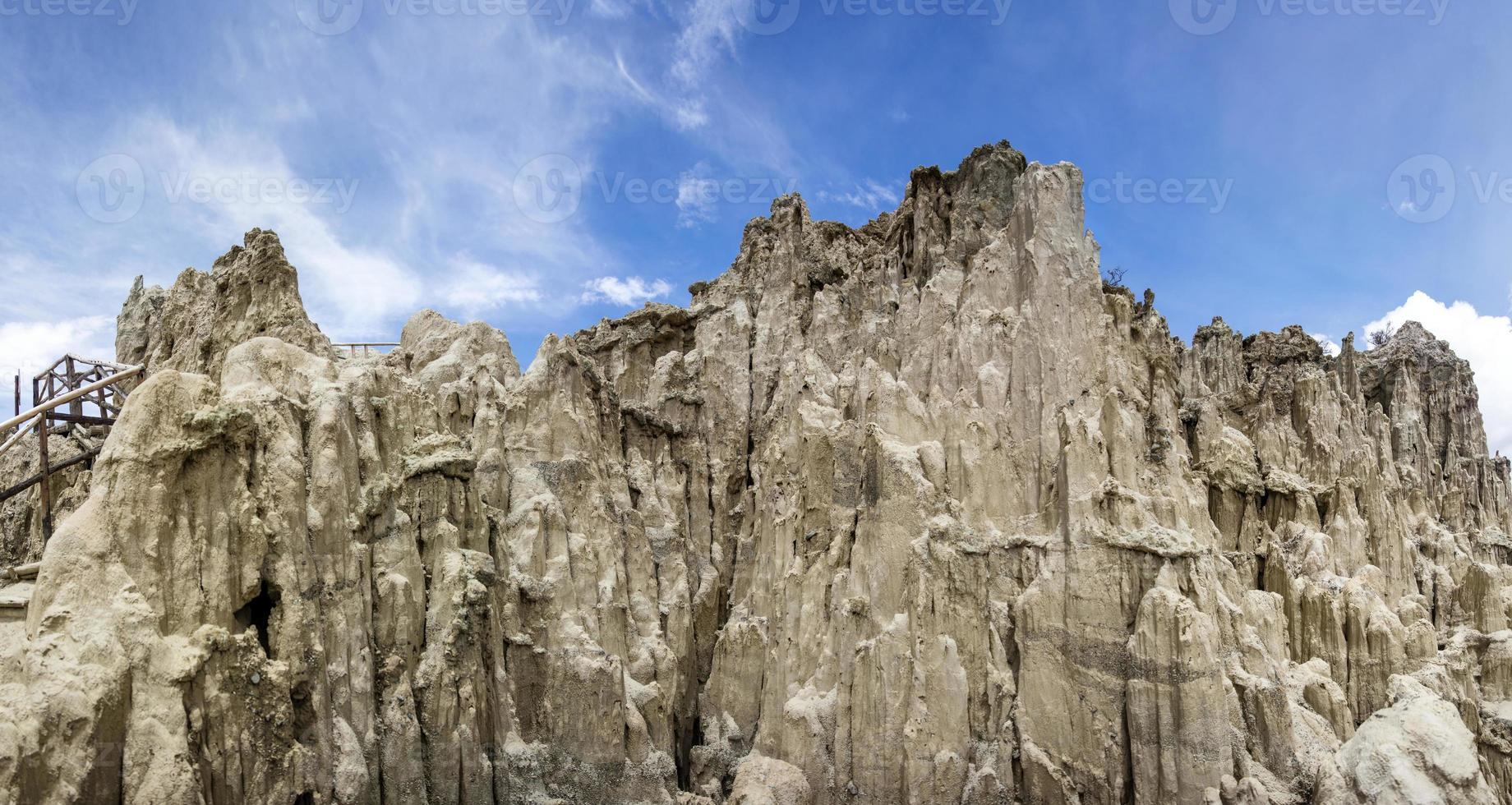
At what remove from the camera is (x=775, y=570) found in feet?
90.1

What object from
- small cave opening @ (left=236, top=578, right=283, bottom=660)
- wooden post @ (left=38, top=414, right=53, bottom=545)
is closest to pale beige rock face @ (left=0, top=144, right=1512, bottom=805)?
small cave opening @ (left=236, top=578, right=283, bottom=660)

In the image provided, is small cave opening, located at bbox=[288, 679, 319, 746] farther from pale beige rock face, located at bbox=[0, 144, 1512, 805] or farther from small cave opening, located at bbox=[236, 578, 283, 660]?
small cave opening, located at bbox=[236, 578, 283, 660]

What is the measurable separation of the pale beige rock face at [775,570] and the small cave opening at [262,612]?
0.23ft

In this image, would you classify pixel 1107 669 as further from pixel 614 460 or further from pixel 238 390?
pixel 238 390

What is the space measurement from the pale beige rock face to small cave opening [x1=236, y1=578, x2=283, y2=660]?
2.8 inches

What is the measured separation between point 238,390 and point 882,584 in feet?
56.4

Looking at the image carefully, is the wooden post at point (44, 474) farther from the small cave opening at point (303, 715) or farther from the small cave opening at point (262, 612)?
the small cave opening at point (303, 715)

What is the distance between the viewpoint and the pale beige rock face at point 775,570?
15344mm

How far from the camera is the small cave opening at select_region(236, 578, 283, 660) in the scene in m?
16.3

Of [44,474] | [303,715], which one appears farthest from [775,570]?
[44,474]

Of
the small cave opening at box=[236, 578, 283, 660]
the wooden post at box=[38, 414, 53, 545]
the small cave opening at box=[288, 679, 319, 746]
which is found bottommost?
the small cave opening at box=[288, 679, 319, 746]

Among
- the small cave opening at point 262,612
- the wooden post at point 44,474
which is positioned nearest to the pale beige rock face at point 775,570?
the small cave opening at point 262,612

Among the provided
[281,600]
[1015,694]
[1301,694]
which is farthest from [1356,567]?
[281,600]

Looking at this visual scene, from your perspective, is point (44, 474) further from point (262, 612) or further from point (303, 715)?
point (303, 715)
